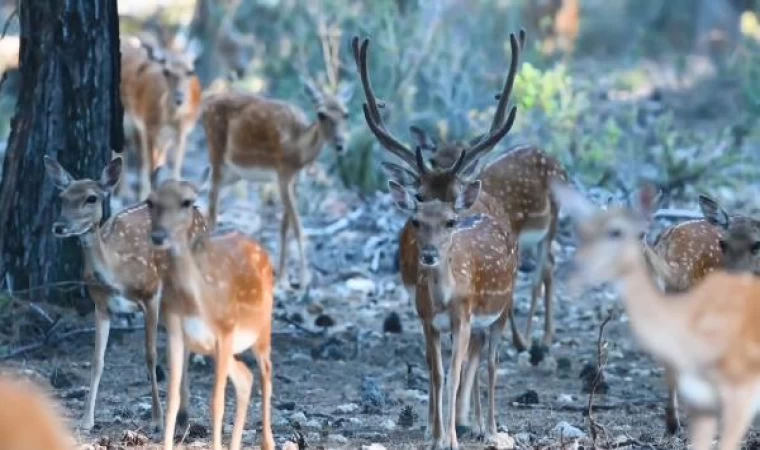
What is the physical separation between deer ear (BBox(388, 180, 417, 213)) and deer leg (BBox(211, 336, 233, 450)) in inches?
67.2

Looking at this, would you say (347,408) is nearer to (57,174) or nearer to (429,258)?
(429,258)

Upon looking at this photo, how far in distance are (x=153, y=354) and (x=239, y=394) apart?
1243 millimetres

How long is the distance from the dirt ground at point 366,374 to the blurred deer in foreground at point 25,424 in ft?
9.14

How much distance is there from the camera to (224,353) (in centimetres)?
798

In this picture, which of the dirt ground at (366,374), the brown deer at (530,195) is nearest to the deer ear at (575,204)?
the dirt ground at (366,374)

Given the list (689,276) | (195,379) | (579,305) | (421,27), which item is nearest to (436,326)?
(689,276)

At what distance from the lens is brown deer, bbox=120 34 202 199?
A: 17.3 meters

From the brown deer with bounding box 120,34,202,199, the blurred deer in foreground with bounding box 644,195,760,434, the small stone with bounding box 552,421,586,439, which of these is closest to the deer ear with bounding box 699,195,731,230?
the blurred deer in foreground with bounding box 644,195,760,434

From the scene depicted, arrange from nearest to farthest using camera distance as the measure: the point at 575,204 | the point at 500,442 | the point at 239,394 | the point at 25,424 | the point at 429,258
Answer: the point at 25,424
the point at 575,204
the point at 239,394
the point at 500,442
the point at 429,258

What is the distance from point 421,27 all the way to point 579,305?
5.61 m

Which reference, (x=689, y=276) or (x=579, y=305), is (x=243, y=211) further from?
(x=689, y=276)

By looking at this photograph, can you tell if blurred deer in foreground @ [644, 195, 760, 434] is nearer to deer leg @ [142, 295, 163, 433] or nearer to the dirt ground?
the dirt ground

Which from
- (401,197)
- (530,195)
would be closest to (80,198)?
(401,197)

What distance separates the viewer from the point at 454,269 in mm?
9172
